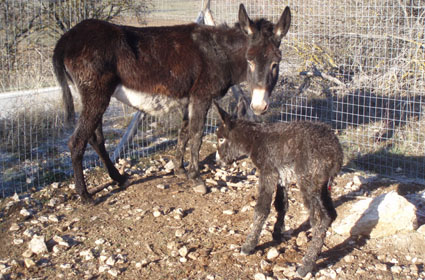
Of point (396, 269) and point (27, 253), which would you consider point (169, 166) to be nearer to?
point (27, 253)

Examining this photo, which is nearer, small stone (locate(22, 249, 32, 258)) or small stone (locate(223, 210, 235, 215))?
small stone (locate(22, 249, 32, 258))

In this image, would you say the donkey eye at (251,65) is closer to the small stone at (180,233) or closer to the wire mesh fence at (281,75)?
the wire mesh fence at (281,75)

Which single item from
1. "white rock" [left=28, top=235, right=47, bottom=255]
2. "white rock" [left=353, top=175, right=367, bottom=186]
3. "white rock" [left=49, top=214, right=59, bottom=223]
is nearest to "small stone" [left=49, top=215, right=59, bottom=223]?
"white rock" [left=49, top=214, right=59, bottom=223]

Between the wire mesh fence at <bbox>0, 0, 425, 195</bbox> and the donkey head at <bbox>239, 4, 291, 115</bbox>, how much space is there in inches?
57.8

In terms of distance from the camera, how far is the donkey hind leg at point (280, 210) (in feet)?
13.8

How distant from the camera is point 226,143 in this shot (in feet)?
14.3

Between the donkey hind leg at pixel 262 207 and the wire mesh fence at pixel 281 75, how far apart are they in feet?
8.59

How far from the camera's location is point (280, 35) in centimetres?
495

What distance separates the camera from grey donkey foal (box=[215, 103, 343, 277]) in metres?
3.67

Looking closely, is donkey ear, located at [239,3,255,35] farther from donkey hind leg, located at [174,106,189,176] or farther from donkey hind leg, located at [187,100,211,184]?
donkey hind leg, located at [174,106,189,176]

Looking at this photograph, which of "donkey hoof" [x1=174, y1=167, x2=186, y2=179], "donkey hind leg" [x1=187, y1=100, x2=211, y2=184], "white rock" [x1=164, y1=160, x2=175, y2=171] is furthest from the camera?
"white rock" [x1=164, y1=160, x2=175, y2=171]

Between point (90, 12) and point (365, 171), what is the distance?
16.2 feet

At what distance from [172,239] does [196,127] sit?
5.22 ft

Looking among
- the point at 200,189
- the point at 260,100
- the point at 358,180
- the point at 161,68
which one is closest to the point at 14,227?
the point at 200,189
